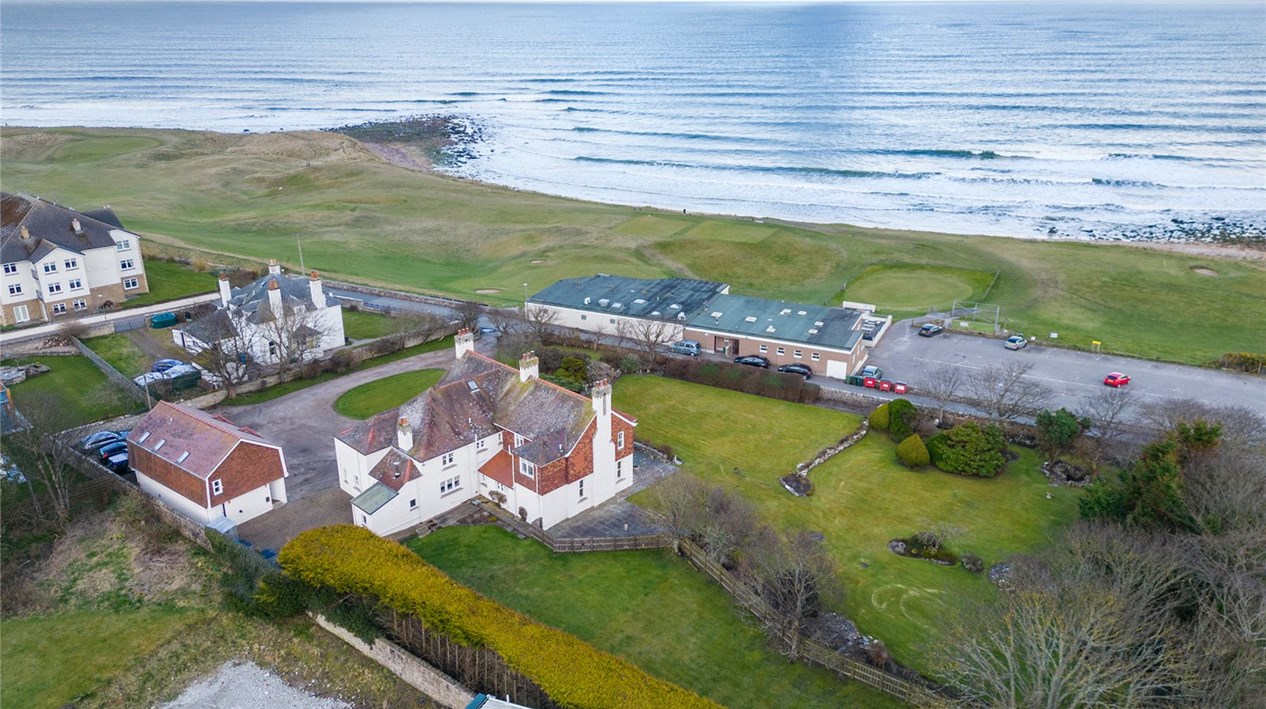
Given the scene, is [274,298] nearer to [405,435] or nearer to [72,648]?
[405,435]

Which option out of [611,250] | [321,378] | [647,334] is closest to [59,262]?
[321,378]

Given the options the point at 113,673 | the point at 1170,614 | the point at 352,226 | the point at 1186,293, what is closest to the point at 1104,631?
the point at 1170,614

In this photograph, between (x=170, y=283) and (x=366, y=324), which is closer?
(x=366, y=324)

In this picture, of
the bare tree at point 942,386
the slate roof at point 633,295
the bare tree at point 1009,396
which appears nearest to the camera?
the bare tree at point 1009,396

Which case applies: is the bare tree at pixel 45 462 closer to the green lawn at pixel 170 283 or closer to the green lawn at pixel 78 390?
the green lawn at pixel 78 390

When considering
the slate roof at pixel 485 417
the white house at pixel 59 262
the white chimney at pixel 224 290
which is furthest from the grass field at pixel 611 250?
the slate roof at pixel 485 417

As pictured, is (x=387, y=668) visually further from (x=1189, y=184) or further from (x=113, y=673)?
(x=1189, y=184)
